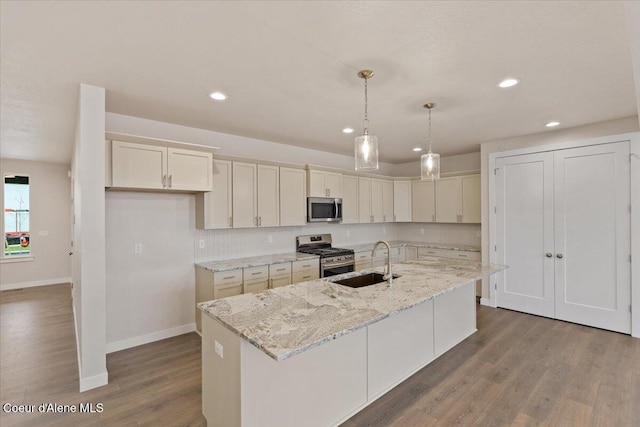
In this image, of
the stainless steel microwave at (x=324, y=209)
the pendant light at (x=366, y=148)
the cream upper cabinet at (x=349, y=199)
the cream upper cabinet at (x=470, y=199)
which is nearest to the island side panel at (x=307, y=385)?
the pendant light at (x=366, y=148)

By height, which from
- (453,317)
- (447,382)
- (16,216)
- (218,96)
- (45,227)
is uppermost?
(218,96)

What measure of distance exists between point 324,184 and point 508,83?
113 inches

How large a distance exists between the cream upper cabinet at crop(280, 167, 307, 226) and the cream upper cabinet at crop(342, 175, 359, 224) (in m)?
0.87

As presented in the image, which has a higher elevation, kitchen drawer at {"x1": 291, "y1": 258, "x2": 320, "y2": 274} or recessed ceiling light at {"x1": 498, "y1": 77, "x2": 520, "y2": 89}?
recessed ceiling light at {"x1": 498, "y1": 77, "x2": 520, "y2": 89}

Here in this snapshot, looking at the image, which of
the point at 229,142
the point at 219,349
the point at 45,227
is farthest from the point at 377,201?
the point at 45,227

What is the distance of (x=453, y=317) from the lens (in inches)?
130

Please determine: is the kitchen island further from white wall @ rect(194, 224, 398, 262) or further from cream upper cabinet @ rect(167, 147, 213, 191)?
white wall @ rect(194, 224, 398, 262)

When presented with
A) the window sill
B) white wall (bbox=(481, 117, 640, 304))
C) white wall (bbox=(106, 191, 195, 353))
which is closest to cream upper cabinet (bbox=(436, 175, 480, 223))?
white wall (bbox=(481, 117, 640, 304))

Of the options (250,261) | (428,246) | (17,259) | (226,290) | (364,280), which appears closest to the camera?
(364,280)

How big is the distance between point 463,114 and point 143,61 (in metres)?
3.20

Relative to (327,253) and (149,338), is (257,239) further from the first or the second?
(149,338)

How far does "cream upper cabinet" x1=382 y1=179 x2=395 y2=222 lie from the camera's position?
592 centimetres

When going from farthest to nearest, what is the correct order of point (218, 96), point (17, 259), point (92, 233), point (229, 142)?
point (17, 259)
point (229, 142)
point (218, 96)
point (92, 233)

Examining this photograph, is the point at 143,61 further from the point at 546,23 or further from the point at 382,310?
the point at 546,23
